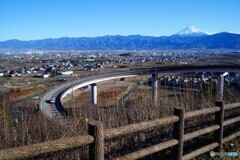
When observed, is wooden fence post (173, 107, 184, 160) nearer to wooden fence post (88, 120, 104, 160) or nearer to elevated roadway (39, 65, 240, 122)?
wooden fence post (88, 120, 104, 160)

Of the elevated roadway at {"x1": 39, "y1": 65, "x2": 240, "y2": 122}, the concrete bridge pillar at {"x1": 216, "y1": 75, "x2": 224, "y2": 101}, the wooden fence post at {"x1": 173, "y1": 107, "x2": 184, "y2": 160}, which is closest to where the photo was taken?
the wooden fence post at {"x1": 173, "y1": 107, "x2": 184, "y2": 160}

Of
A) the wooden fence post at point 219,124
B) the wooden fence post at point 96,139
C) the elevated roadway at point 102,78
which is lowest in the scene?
the elevated roadway at point 102,78

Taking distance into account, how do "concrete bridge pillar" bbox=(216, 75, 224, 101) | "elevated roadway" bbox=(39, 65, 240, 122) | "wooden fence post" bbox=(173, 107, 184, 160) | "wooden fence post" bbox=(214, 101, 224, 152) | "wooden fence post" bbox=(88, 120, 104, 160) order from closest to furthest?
"wooden fence post" bbox=(88, 120, 104, 160)
"wooden fence post" bbox=(173, 107, 184, 160)
"wooden fence post" bbox=(214, 101, 224, 152)
"concrete bridge pillar" bbox=(216, 75, 224, 101)
"elevated roadway" bbox=(39, 65, 240, 122)

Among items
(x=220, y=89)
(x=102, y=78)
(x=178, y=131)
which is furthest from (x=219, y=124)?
(x=102, y=78)

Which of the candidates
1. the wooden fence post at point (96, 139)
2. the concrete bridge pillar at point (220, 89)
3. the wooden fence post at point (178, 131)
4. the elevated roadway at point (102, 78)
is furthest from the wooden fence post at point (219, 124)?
the elevated roadway at point (102, 78)

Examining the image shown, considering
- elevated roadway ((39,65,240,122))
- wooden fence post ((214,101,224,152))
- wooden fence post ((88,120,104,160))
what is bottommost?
elevated roadway ((39,65,240,122))

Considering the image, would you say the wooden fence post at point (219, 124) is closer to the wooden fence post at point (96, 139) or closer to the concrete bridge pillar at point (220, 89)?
the wooden fence post at point (96, 139)

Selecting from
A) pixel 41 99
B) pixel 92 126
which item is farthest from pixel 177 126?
pixel 41 99

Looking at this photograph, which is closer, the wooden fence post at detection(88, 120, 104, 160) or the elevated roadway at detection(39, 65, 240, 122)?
the wooden fence post at detection(88, 120, 104, 160)

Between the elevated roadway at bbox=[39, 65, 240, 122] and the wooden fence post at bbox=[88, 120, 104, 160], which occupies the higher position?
the wooden fence post at bbox=[88, 120, 104, 160]

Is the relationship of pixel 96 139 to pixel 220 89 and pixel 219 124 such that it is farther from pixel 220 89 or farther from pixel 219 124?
pixel 220 89

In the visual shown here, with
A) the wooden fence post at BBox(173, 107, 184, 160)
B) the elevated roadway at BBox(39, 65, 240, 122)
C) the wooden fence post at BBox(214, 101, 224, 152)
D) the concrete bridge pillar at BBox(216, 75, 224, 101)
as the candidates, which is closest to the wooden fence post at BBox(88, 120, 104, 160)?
the wooden fence post at BBox(173, 107, 184, 160)

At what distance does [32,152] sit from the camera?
150 inches

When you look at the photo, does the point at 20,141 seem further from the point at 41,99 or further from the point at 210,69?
the point at 210,69
